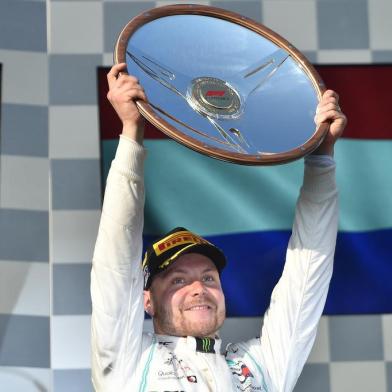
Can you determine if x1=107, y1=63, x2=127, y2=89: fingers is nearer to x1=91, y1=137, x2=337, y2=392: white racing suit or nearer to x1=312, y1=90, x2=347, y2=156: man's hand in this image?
x1=91, y1=137, x2=337, y2=392: white racing suit

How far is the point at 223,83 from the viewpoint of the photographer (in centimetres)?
290

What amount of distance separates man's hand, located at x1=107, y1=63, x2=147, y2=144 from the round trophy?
0.04 m

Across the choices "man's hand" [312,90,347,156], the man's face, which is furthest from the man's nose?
"man's hand" [312,90,347,156]

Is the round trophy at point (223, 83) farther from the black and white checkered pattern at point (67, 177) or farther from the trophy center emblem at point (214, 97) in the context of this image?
the black and white checkered pattern at point (67, 177)

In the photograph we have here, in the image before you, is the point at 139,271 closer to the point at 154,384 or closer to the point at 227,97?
the point at 154,384

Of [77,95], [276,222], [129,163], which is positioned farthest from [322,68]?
[129,163]

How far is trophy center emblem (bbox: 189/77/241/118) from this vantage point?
2.83 meters

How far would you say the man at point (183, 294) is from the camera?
2.69 metres

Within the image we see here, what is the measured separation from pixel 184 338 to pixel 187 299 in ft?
0.30

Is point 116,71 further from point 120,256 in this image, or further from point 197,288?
point 197,288

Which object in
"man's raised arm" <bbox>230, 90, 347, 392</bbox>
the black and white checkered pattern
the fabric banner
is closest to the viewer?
"man's raised arm" <bbox>230, 90, 347, 392</bbox>

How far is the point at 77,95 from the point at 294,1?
692 mm

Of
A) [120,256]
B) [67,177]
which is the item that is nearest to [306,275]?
[120,256]

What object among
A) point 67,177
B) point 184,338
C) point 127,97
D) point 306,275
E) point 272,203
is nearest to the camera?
point 127,97
